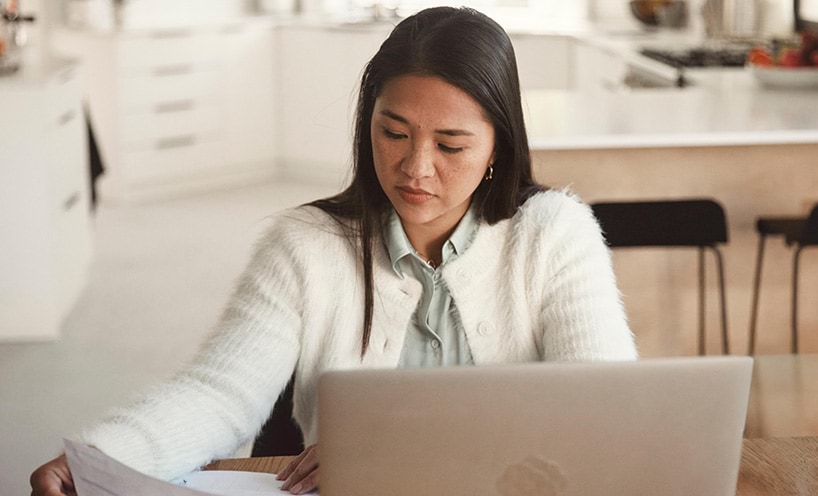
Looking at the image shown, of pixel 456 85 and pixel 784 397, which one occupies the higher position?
pixel 456 85

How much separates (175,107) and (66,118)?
2110 mm

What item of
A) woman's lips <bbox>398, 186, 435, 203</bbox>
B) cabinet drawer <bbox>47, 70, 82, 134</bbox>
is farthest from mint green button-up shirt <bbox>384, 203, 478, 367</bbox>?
cabinet drawer <bbox>47, 70, 82, 134</bbox>

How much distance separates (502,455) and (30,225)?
328 centimetres

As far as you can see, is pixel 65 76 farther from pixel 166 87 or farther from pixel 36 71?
pixel 166 87

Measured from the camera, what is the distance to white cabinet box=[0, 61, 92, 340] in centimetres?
390

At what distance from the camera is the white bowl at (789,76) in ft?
12.1

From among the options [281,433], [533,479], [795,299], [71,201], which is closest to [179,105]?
[71,201]

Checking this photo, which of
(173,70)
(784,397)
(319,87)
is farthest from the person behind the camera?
(319,87)

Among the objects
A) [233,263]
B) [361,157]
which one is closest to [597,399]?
[361,157]

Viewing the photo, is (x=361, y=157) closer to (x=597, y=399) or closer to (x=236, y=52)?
(x=597, y=399)

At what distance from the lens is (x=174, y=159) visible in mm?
6352

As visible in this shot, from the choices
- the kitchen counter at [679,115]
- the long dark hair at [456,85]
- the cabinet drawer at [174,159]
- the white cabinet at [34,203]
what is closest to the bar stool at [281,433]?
the long dark hair at [456,85]

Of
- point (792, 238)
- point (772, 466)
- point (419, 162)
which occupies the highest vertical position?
point (419, 162)

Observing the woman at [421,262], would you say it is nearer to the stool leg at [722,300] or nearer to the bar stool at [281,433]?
the bar stool at [281,433]
